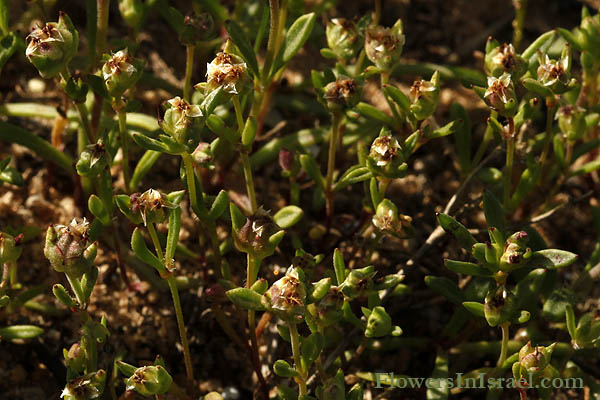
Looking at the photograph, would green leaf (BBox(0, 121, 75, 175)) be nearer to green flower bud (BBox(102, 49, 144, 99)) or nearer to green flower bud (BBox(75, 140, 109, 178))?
green flower bud (BBox(75, 140, 109, 178))

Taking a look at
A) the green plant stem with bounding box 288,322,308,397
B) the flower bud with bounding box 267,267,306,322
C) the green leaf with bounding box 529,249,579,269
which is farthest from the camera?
the green leaf with bounding box 529,249,579,269

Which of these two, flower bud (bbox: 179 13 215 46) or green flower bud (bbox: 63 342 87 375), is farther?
flower bud (bbox: 179 13 215 46)

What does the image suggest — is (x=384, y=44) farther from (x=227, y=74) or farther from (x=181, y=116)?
(x=181, y=116)

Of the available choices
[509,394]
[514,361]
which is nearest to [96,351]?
[514,361]

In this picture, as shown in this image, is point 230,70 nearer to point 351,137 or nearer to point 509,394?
point 351,137

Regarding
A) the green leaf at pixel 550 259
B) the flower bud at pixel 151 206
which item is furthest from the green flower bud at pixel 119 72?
the green leaf at pixel 550 259

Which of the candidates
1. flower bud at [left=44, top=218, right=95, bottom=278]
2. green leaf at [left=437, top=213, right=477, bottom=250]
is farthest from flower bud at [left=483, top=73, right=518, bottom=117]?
flower bud at [left=44, top=218, right=95, bottom=278]
